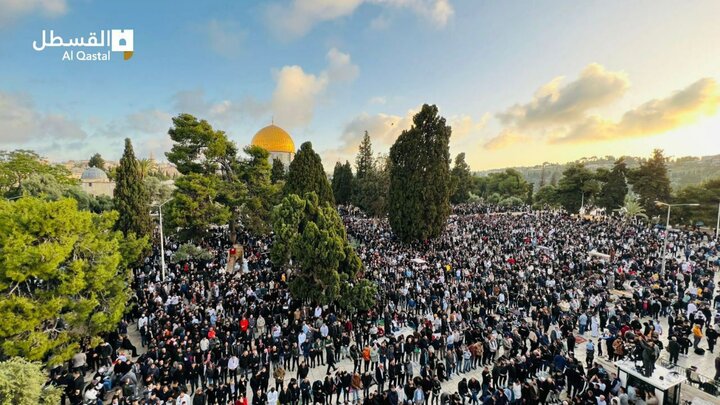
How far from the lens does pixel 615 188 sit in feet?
140

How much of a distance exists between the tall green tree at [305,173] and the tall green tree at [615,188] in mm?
37902

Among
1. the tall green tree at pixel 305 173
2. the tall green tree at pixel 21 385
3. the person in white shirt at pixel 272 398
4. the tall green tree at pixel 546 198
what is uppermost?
the tall green tree at pixel 305 173

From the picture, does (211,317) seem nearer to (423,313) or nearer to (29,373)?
(29,373)

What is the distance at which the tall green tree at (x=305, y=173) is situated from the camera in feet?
84.8

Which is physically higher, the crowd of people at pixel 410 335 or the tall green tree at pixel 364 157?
the tall green tree at pixel 364 157

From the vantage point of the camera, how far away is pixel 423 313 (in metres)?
15.5

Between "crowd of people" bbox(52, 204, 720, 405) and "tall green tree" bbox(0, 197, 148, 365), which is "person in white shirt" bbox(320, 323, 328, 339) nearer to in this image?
"crowd of people" bbox(52, 204, 720, 405)

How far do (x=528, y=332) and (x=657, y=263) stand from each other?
16082 mm

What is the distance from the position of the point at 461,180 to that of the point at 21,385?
55.8 m

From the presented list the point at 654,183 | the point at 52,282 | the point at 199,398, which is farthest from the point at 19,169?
the point at 654,183

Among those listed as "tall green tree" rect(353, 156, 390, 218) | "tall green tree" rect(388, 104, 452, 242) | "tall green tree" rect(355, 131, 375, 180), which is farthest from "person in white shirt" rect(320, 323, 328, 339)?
"tall green tree" rect(355, 131, 375, 180)

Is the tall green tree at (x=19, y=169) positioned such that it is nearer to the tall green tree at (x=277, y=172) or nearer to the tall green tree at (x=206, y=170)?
the tall green tree at (x=206, y=170)

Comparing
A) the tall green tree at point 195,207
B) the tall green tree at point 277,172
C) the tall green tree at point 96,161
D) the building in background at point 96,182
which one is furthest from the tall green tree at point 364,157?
the tall green tree at point 96,161

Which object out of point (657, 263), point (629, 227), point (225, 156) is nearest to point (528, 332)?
point (657, 263)
